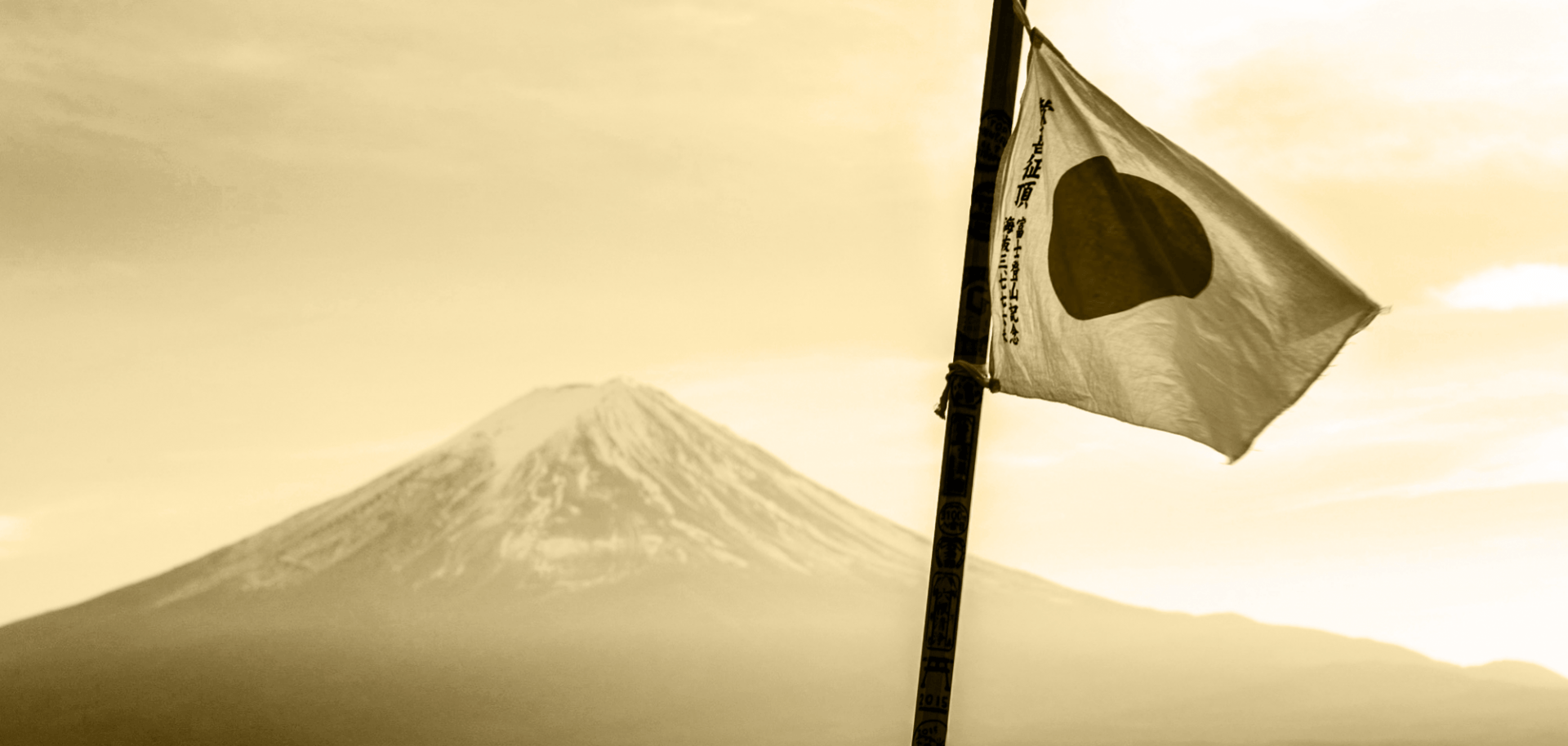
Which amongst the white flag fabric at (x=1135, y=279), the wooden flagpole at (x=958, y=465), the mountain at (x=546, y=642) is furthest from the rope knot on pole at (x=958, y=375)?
the mountain at (x=546, y=642)

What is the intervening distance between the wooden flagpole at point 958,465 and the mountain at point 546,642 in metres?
101

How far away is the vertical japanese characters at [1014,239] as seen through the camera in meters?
4.59

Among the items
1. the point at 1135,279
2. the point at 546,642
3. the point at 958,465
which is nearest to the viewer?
the point at 958,465

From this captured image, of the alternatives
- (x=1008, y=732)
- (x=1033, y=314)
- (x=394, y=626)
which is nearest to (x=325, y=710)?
(x=394, y=626)

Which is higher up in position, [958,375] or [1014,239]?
[1014,239]

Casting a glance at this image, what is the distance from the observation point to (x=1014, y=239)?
181 inches

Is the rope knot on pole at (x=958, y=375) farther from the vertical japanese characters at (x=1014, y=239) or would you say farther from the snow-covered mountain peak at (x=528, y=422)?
the snow-covered mountain peak at (x=528, y=422)

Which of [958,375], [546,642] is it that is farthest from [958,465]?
[546,642]

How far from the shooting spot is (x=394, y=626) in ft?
395

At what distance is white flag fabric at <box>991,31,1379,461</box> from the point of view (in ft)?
15.0

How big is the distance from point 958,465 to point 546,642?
121 meters

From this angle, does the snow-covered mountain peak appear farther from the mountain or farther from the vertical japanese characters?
the vertical japanese characters

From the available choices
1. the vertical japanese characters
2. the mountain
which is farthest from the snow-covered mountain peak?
the vertical japanese characters

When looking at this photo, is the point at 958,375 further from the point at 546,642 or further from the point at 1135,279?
the point at 546,642
